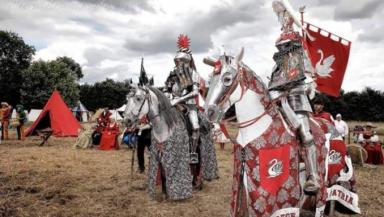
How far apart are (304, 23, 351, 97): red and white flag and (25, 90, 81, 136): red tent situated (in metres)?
16.3

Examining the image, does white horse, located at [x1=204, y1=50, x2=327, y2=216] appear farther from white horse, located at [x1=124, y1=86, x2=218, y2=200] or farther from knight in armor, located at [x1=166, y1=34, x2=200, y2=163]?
knight in armor, located at [x1=166, y1=34, x2=200, y2=163]

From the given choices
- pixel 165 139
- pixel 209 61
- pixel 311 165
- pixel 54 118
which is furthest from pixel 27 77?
pixel 311 165

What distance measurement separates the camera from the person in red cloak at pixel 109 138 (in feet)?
53.3

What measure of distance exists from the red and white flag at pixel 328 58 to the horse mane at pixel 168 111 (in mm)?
2848

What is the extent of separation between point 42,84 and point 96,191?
42.7 metres

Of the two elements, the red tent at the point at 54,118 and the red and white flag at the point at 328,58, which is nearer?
the red and white flag at the point at 328,58

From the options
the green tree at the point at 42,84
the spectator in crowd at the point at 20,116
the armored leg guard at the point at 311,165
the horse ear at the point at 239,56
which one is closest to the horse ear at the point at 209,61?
the horse ear at the point at 239,56

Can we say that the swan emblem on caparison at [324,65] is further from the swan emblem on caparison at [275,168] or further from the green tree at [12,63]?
the green tree at [12,63]

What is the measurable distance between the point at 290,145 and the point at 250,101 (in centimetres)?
63

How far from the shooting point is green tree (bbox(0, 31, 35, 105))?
153ft

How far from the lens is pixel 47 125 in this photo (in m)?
19.0

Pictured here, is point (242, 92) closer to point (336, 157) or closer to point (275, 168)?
point (275, 168)

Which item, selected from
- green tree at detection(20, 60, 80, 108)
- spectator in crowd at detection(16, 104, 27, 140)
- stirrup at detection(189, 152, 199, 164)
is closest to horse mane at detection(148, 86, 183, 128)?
stirrup at detection(189, 152, 199, 164)

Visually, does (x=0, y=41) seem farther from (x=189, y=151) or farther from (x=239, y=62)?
(x=239, y=62)
